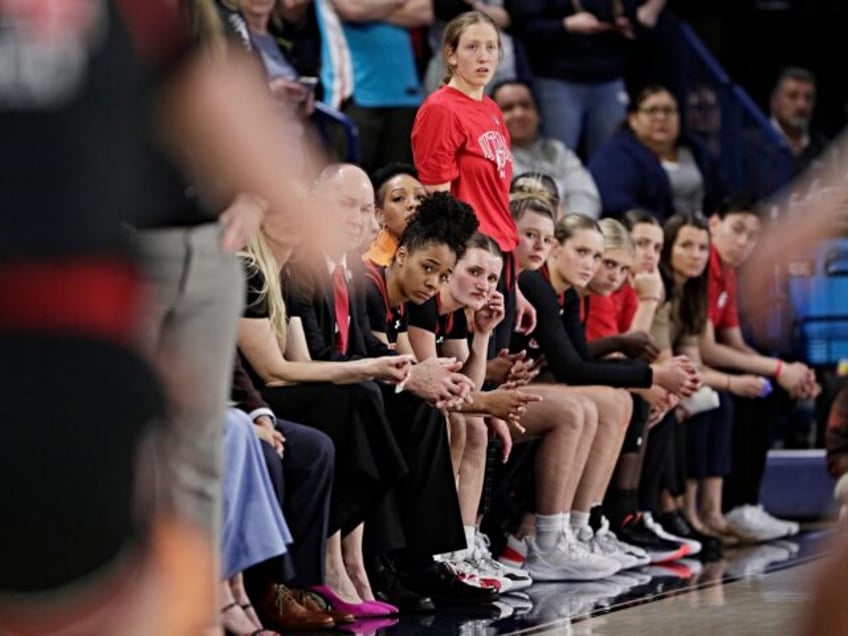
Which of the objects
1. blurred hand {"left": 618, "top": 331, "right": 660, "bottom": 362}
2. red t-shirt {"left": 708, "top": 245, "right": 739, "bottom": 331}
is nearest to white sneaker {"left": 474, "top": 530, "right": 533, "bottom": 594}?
blurred hand {"left": 618, "top": 331, "right": 660, "bottom": 362}

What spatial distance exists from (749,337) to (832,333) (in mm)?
706

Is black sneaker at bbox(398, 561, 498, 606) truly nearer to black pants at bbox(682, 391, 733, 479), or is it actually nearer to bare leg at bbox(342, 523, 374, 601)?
bare leg at bbox(342, 523, 374, 601)

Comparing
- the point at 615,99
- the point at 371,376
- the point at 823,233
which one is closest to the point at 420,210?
the point at 371,376

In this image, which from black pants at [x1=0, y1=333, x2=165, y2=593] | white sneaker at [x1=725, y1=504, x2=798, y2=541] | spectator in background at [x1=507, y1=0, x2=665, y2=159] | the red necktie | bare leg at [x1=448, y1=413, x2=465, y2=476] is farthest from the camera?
spectator in background at [x1=507, y1=0, x2=665, y2=159]

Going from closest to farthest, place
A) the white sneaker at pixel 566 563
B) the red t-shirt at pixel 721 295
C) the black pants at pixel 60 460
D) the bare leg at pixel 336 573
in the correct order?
the black pants at pixel 60 460 → the bare leg at pixel 336 573 → the white sneaker at pixel 566 563 → the red t-shirt at pixel 721 295

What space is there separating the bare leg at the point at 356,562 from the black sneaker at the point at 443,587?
35 cm

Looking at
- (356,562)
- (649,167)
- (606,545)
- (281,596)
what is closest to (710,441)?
(606,545)

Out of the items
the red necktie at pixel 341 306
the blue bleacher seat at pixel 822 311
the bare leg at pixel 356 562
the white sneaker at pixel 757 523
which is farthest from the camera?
the blue bleacher seat at pixel 822 311

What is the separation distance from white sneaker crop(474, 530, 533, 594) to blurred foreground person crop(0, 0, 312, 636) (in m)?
4.53

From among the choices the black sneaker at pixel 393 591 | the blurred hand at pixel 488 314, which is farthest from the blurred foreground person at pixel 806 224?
the blurred hand at pixel 488 314

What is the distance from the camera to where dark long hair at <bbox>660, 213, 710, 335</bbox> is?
344 inches

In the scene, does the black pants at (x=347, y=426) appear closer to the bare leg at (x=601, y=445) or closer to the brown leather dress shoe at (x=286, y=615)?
the brown leather dress shoe at (x=286, y=615)

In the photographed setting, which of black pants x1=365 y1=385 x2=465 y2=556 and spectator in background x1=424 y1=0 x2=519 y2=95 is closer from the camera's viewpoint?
black pants x1=365 y1=385 x2=465 y2=556

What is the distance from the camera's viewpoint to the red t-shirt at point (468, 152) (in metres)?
6.64
